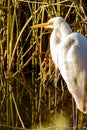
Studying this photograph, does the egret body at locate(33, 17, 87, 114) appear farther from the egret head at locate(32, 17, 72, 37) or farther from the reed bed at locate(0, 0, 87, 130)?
the reed bed at locate(0, 0, 87, 130)

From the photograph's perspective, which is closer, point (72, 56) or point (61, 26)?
point (72, 56)

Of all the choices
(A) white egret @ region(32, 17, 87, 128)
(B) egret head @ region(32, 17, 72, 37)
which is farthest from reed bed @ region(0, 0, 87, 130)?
(B) egret head @ region(32, 17, 72, 37)

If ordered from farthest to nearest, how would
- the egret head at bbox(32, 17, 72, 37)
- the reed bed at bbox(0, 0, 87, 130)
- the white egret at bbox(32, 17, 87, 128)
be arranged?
the reed bed at bbox(0, 0, 87, 130) → the egret head at bbox(32, 17, 72, 37) → the white egret at bbox(32, 17, 87, 128)

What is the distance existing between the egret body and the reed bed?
48 centimetres

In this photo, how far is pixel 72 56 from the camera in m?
3.96

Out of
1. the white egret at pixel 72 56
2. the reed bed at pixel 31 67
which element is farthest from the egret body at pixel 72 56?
the reed bed at pixel 31 67

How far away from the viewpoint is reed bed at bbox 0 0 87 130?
4.85 meters

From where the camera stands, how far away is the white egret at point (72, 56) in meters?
3.93

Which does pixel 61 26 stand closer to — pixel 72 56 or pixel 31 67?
pixel 72 56

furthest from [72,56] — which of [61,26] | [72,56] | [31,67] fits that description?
[31,67]

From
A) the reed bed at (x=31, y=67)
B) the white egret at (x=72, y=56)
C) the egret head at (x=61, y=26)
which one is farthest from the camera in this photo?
the reed bed at (x=31, y=67)

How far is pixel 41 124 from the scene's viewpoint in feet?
14.8

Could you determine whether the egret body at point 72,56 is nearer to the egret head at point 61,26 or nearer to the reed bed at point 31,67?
the egret head at point 61,26

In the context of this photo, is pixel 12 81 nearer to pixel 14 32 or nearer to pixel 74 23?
pixel 14 32
